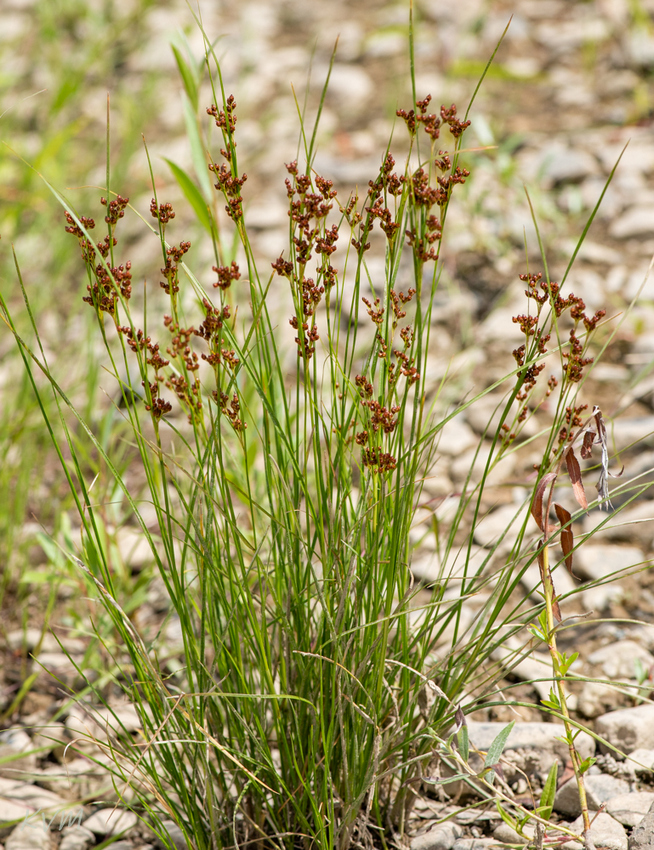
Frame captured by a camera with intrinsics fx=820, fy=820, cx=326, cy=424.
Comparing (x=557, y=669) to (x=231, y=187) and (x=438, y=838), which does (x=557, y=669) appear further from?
(x=231, y=187)

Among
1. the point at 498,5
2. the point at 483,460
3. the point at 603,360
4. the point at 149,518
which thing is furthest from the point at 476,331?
the point at 498,5

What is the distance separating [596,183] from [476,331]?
847 millimetres

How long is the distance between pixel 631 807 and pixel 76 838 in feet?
2.93

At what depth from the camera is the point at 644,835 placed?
1075mm

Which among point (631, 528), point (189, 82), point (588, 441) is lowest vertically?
point (588, 441)

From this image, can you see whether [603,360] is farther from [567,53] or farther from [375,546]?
[567,53]

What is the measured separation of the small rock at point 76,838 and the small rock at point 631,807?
33.2 inches

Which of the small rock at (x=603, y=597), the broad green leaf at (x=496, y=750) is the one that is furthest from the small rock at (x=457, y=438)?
the broad green leaf at (x=496, y=750)

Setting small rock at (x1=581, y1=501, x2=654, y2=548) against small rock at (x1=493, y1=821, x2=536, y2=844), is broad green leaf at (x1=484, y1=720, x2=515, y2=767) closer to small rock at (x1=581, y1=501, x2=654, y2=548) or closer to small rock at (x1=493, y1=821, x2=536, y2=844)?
small rock at (x1=493, y1=821, x2=536, y2=844)

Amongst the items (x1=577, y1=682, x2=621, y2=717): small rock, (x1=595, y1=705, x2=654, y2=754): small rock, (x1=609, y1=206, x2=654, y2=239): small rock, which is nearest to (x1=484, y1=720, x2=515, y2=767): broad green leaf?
(x1=595, y1=705, x2=654, y2=754): small rock

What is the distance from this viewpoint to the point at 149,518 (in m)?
2.18

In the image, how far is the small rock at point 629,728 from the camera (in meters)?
1.38

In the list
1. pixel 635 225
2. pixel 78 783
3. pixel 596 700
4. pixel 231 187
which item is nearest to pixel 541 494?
pixel 231 187

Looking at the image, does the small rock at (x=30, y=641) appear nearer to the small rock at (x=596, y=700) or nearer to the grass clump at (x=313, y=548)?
the grass clump at (x=313, y=548)
